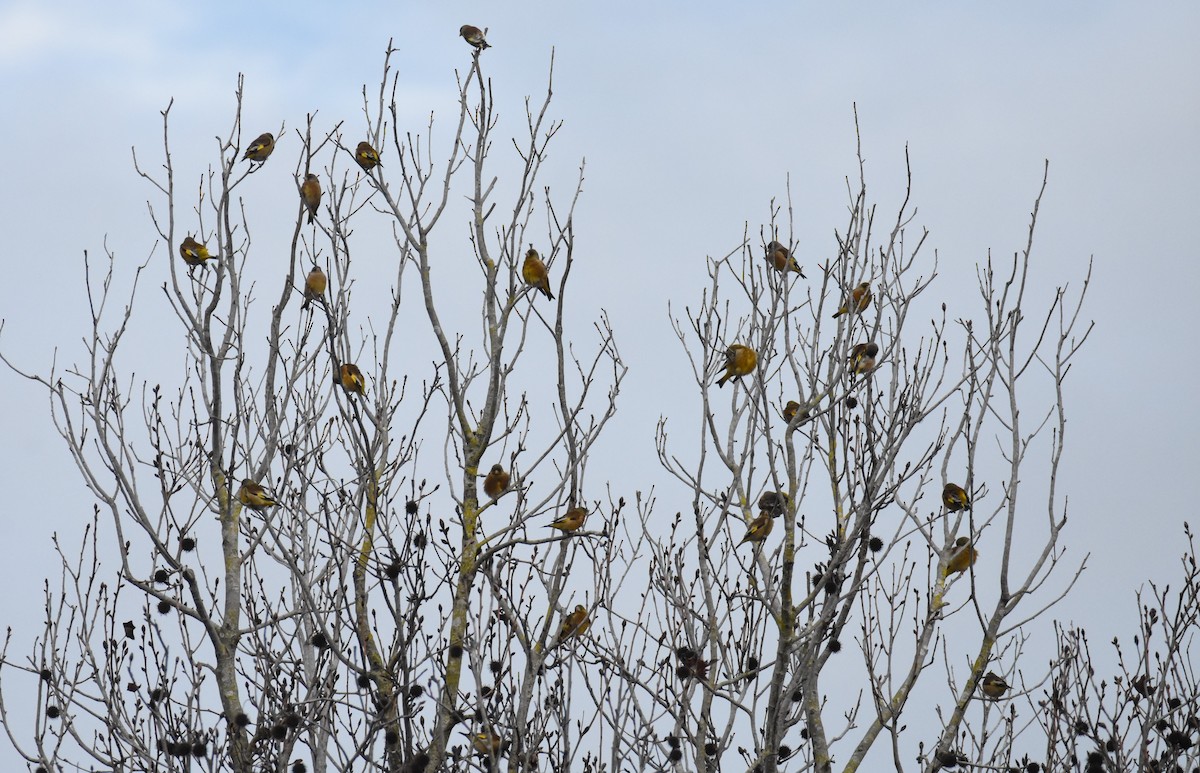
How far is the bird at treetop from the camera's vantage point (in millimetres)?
8734

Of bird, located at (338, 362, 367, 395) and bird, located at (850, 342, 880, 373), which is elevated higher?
bird, located at (338, 362, 367, 395)

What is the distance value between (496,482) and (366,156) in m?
2.74

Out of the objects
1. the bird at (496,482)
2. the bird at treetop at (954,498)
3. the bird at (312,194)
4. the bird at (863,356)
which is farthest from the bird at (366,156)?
the bird at treetop at (954,498)

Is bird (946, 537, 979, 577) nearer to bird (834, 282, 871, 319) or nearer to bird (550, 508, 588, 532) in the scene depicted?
bird (834, 282, 871, 319)

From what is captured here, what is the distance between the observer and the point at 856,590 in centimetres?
594

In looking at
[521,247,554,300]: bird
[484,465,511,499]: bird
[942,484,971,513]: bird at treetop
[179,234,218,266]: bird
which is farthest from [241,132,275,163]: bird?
[942,484,971,513]: bird at treetop

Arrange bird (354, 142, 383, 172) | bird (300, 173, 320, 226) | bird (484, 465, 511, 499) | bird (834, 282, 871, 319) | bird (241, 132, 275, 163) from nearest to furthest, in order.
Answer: bird (834, 282, 871, 319) < bird (484, 465, 511, 499) < bird (354, 142, 383, 172) < bird (300, 173, 320, 226) < bird (241, 132, 275, 163)

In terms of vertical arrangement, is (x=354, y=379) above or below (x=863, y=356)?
above

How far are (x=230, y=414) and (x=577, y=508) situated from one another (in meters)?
3.85

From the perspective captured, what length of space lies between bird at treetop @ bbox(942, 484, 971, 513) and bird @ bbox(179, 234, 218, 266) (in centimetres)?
590

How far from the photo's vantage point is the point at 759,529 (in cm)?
835

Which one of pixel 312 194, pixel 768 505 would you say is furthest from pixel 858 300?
pixel 312 194

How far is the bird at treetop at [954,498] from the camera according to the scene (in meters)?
8.73

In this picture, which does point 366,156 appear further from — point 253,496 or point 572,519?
point 572,519
